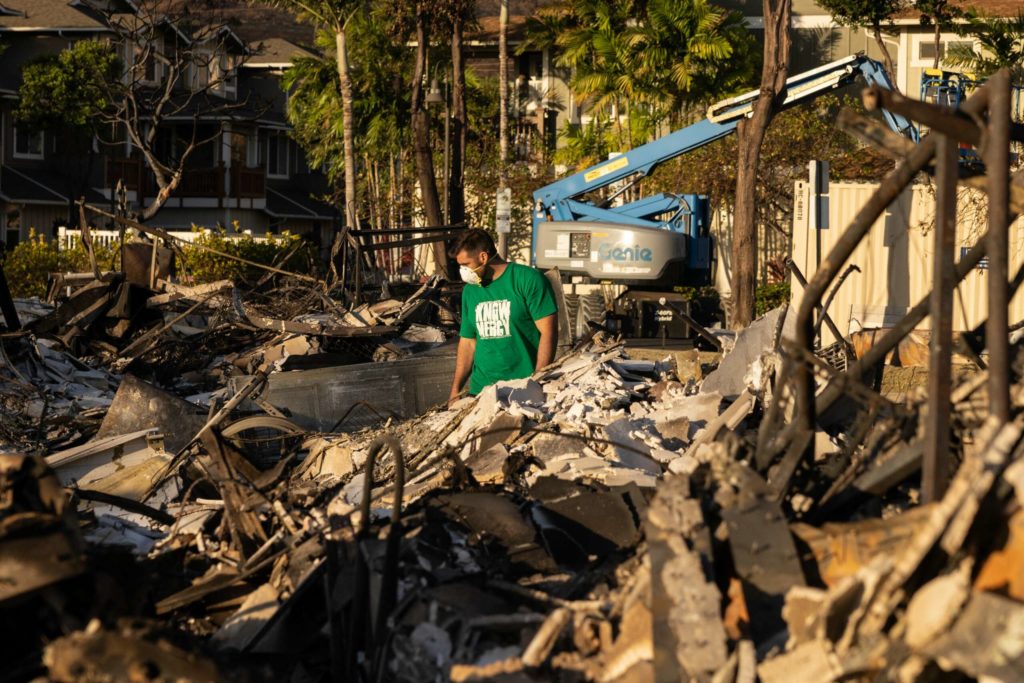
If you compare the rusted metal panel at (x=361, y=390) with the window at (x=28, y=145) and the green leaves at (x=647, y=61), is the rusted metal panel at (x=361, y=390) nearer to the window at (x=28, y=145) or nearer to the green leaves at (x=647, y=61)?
the green leaves at (x=647, y=61)

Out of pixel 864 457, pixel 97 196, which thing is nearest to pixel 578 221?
pixel 864 457

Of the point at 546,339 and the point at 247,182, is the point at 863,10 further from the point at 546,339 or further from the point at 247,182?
the point at 247,182

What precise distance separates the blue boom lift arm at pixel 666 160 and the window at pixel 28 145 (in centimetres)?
2953

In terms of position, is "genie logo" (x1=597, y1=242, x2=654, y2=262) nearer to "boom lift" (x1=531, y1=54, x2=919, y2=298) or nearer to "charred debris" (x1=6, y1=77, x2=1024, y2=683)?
"boom lift" (x1=531, y1=54, x2=919, y2=298)

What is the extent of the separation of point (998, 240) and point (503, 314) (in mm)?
4964

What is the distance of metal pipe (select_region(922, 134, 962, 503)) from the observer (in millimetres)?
3531

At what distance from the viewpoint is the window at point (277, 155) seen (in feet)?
178

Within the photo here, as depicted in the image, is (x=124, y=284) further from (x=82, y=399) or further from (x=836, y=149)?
(x=836, y=149)

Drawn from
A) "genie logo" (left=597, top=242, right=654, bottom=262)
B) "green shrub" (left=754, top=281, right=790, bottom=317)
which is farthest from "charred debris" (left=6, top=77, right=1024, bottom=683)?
"green shrub" (left=754, top=281, right=790, bottom=317)

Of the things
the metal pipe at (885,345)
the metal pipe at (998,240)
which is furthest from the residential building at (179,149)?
the metal pipe at (998,240)

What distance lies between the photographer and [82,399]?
1236cm

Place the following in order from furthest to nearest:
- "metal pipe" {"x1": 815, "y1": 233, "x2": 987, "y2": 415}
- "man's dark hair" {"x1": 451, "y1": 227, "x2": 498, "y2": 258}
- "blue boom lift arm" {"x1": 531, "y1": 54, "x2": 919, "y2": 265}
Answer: "blue boom lift arm" {"x1": 531, "y1": 54, "x2": 919, "y2": 265} < "man's dark hair" {"x1": 451, "y1": 227, "x2": 498, "y2": 258} < "metal pipe" {"x1": 815, "y1": 233, "x2": 987, "y2": 415}

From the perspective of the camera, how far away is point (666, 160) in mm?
19578

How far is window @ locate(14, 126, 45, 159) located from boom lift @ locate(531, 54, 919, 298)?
1166 inches
